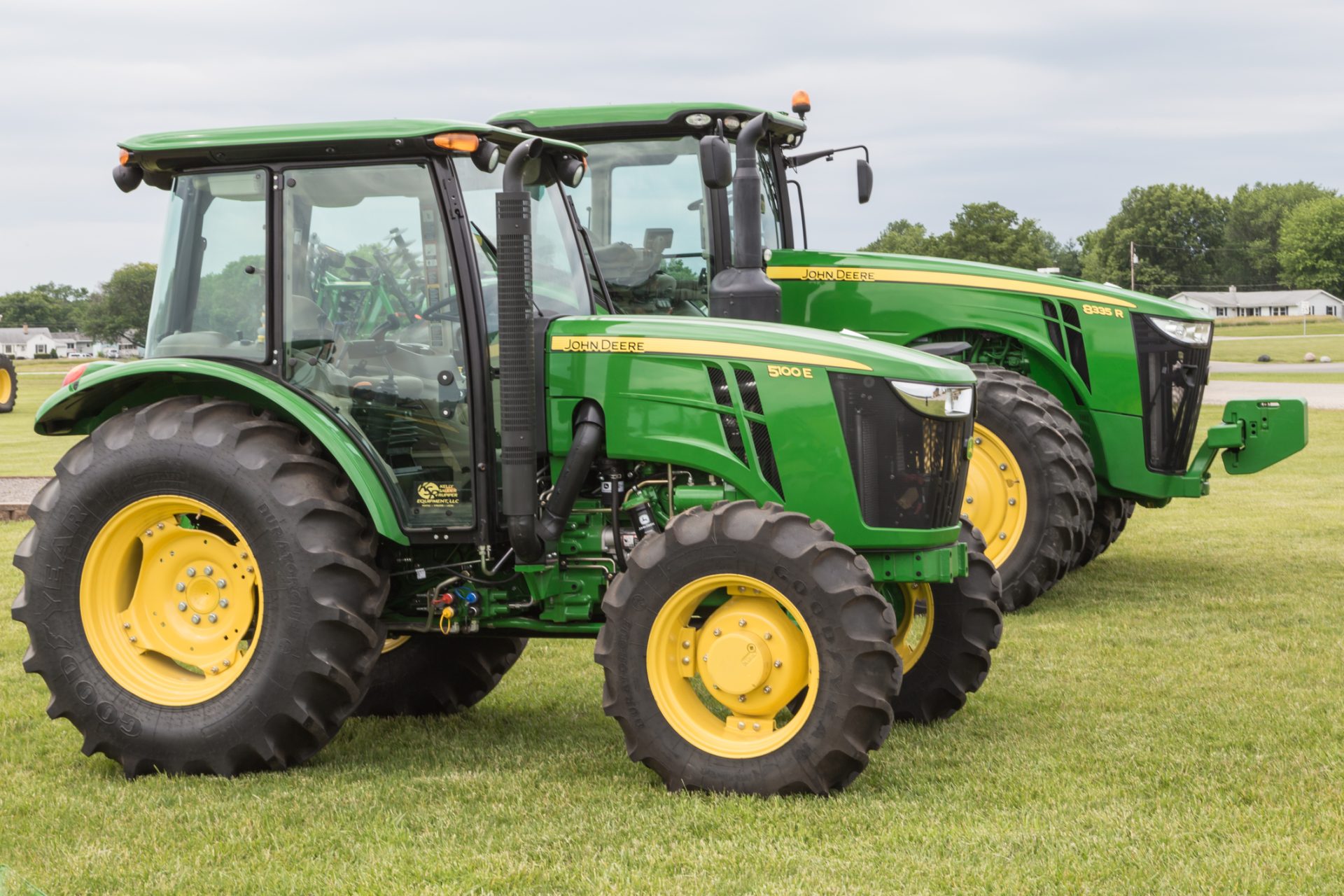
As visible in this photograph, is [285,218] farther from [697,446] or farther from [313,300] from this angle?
[697,446]

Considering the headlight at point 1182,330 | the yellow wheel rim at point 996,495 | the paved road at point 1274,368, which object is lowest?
the paved road at point 1274,368

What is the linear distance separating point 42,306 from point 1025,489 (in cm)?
12643

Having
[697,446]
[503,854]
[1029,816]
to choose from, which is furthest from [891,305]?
[503,854]

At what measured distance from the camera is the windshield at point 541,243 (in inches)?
211

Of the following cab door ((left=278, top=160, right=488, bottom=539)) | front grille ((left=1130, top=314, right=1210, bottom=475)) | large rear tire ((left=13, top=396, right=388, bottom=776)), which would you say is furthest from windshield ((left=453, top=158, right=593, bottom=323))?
front grille ((left=1130, top=314, right=1210, bottom=475))

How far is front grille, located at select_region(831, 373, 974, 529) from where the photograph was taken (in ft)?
16.7

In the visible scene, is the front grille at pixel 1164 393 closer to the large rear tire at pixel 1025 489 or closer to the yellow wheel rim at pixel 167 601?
the large rear tire at pixel 1025 489

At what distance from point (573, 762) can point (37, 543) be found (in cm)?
208

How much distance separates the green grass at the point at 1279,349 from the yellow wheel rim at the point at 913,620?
134 feet

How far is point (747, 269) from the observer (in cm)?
643

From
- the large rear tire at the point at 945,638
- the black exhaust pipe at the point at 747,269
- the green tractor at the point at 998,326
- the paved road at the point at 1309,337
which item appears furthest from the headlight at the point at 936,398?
the paved road at the point at 1309,337

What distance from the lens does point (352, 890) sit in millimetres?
4055

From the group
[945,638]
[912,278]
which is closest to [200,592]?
[945,638]

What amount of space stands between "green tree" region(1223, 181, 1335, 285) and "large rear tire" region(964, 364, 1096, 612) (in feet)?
342
